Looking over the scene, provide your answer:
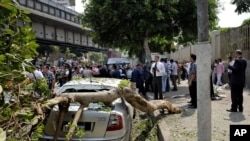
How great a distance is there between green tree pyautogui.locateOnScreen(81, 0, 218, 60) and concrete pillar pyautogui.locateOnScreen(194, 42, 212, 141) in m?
10.8

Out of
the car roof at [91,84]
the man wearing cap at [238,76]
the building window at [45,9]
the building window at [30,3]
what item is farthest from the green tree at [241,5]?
the building window at [45,9]

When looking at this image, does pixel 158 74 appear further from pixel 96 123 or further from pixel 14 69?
pixel 14 69

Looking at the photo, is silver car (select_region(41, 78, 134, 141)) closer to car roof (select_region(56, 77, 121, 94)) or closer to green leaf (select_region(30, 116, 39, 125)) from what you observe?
car roof (select_region(56, 77, 121, 94))

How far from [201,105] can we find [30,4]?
24689mm

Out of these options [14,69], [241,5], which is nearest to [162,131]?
[14,69]

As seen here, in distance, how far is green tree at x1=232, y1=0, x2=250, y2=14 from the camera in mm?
18344

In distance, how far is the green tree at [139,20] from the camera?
15.6 m

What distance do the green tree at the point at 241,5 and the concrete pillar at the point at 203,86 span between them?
1496 centimetres

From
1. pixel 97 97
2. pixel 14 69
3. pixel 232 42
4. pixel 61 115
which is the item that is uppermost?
pixel 232 42

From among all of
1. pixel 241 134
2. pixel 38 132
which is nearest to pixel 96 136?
pixel 38 132

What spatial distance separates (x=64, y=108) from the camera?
562cm

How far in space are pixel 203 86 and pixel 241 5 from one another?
15104mm

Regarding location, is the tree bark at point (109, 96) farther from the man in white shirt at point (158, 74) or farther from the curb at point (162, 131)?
the man in white shirt at point (158, 74)

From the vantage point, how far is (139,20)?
51.9 feet
